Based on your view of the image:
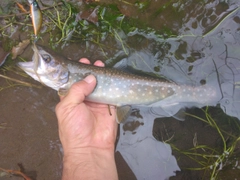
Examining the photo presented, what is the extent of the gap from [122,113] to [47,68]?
102cm

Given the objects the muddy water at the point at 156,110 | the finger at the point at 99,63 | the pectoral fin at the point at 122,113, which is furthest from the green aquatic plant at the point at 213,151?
the finger at the point at 99,63

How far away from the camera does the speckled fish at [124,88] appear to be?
8.69 feet

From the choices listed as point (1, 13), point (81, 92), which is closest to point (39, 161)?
point (81, 92)

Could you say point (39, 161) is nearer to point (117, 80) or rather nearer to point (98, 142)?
point (98, 142)

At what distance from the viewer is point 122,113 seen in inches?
109

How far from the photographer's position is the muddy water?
2893 millimetres

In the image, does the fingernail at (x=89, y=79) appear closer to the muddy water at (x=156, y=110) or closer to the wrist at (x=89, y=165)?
the muddy water at (x=156, y=110)

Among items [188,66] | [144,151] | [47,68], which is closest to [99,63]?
[47,68]

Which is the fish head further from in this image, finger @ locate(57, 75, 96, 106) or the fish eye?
finger @ locate(57, 75, 96, 106)

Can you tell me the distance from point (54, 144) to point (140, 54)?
5.46 ft

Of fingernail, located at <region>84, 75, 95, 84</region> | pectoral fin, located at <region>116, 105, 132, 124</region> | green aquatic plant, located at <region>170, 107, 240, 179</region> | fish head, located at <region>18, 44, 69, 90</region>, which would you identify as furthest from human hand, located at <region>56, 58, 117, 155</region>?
green aquatic plant, located at <region>170, 107, 240, 179</region>

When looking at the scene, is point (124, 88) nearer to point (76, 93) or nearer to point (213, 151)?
point (76, 93)

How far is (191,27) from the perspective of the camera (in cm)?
301

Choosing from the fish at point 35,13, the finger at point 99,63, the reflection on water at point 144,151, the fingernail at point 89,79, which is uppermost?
the fish at point 35,13
